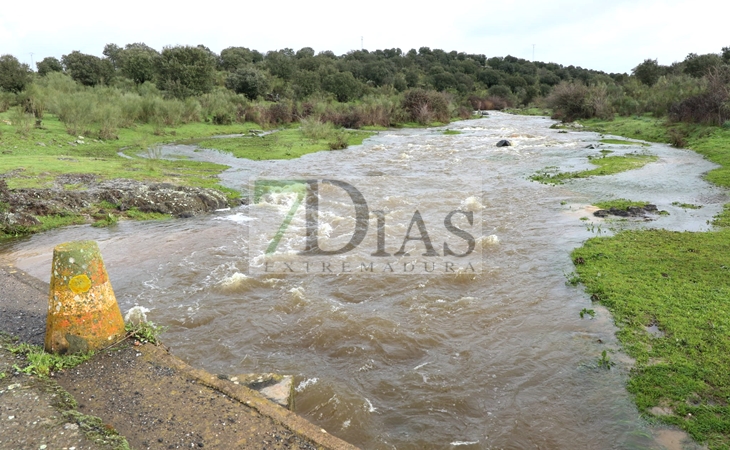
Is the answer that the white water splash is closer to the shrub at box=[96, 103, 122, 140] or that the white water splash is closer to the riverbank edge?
the riverbank edge

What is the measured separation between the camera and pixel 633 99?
42.1 m

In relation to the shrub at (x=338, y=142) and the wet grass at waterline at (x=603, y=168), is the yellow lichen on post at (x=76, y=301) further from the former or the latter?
the shrub at (x=338, y=142)

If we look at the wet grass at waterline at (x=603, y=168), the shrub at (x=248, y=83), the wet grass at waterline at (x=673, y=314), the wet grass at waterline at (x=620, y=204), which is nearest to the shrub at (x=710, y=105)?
the wet grass at waterline at (x=603, y=168)

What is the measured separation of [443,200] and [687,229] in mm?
7296

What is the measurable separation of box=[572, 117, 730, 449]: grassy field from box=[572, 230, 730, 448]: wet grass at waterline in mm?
11

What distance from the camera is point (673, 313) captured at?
7109 millimetres

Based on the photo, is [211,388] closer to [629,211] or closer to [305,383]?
[305,383]

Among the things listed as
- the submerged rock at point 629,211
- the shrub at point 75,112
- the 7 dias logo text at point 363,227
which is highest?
the shrub at point 75,112

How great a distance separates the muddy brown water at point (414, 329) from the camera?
530 cm

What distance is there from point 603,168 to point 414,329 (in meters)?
17.0

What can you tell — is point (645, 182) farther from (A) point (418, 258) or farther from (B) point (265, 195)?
(B) point (265, 195)

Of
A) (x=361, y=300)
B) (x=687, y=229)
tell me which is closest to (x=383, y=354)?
(x=361, y=300)

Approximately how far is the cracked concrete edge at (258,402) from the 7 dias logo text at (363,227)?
14.5 ft

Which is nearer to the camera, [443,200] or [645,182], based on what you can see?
[443,200]
